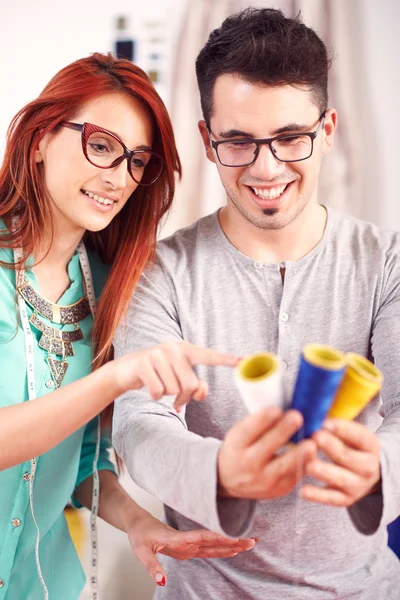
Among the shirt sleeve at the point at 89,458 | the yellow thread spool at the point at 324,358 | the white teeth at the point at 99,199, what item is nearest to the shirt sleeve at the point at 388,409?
the yellow thread spool at the point at 324,358

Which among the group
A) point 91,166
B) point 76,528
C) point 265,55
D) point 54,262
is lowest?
point 76,528

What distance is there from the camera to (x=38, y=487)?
5.28 feet

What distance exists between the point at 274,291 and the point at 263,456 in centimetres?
71

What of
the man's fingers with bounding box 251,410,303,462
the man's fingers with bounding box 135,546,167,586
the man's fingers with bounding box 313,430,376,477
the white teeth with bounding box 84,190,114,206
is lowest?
the man's fingers with bounding box 135,546,167,586

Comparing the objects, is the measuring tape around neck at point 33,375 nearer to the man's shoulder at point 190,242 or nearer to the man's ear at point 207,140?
the man's shoulder at point 190,242

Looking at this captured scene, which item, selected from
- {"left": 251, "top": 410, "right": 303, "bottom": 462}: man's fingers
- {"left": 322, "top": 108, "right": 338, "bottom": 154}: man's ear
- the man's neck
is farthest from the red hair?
{"left": 251, "top": 410, "right": 303, "bottom": 462}: man's fingers

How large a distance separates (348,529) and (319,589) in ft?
0.50

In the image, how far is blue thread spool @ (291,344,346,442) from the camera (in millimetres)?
821

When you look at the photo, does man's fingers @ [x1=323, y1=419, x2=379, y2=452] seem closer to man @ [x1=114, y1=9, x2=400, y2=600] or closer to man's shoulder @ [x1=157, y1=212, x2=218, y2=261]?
man @ [x1=114, y1=9, x2=400, y2=600]

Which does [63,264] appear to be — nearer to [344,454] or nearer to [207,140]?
[207,140]

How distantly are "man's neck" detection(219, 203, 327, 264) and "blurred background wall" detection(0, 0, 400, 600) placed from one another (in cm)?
113

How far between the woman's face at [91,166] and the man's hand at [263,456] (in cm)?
85

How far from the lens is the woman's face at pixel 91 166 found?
5.16 ft

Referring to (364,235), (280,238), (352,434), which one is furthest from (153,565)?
(364,235)
